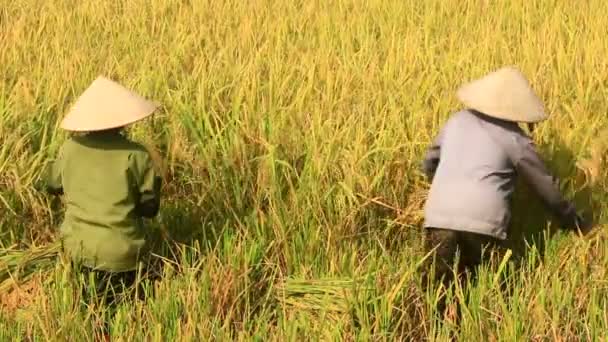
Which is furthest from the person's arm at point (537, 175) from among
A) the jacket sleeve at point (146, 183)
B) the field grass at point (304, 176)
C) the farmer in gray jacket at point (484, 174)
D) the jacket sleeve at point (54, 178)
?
the jacket sleeve at point (54, 178)

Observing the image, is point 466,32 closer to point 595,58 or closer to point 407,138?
point 595,58

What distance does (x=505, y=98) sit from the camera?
2.30 meters

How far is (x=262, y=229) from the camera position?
8.06 feet

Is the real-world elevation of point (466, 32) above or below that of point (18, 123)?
above

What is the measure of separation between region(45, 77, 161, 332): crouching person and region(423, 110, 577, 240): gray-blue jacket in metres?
0.80

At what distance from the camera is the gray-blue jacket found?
2.26m

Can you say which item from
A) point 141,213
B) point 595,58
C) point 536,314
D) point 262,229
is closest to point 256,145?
point 262,229

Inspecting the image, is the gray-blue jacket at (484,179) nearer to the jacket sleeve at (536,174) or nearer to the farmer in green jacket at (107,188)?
the jacket sleeve at (536,174)

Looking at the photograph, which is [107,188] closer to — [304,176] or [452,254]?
[304,176]

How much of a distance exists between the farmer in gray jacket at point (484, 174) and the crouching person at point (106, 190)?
31.7 inches

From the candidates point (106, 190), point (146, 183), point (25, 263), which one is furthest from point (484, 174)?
point (25, 263)

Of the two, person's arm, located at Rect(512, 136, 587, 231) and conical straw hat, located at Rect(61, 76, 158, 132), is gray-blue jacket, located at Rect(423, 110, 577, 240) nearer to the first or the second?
person's arm, located at Rect(512, 136, 587, 231)

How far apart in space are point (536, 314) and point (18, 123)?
177cm

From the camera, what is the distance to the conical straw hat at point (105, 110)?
2201 mm
